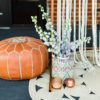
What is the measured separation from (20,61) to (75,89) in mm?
660

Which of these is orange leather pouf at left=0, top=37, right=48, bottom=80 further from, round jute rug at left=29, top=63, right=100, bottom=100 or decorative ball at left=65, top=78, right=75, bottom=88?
decorative ball at left=65, top=78, right=75, bottom=88

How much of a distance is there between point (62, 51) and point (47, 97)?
0.53 metres

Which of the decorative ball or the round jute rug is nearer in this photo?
the round jute rug

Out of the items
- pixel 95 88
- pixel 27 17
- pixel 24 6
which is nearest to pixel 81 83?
pixel 95 88

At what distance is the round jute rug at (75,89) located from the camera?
207 centimetres

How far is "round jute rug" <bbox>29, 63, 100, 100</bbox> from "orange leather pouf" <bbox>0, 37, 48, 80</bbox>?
138 mm

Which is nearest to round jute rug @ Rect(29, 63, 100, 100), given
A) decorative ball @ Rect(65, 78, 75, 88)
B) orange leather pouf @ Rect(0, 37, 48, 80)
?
decorative ball @ Rect(65, 78, 75, 88)

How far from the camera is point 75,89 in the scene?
2.21 m

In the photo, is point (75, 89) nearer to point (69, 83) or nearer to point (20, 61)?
point (69, 83)

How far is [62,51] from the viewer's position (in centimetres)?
231

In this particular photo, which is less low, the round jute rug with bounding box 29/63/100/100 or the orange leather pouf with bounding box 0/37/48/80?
the orange leather pouf with bounding box 0/37/48/80

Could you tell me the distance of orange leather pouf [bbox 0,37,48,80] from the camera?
2332 millimetres

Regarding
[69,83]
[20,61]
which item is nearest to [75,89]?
[69,83]

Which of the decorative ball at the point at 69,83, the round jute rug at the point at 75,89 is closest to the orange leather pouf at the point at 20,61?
the round jute rug at the point at 75,89
